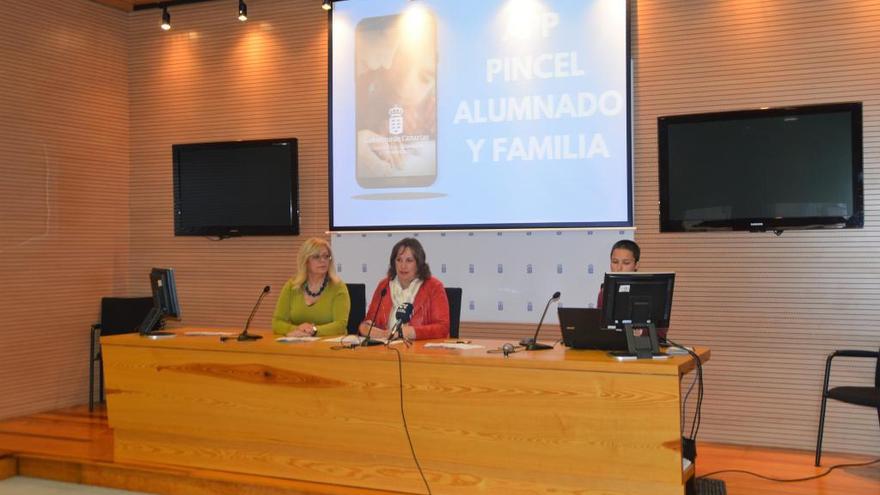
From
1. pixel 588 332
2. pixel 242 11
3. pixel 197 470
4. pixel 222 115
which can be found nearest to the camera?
pixel 588 332

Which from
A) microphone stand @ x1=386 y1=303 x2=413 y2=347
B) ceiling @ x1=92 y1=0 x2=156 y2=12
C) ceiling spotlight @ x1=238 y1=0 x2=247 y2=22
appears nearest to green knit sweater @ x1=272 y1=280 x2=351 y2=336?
microphone stand @ x1=386 y1=303 x2=413 y2=347

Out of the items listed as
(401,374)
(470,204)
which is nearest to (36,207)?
(470,204)

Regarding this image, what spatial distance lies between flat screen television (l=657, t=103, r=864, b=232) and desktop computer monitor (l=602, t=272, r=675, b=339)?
1753 millimetres

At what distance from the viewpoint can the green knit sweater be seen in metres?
5.04

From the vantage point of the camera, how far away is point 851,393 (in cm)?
464

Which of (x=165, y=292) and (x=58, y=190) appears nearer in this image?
(x=165, y=292)

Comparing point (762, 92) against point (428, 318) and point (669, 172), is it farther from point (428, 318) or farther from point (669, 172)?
point (428, 318)

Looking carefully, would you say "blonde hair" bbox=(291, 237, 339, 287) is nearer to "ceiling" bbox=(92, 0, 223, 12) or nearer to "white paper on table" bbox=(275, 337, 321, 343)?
"white paper on table" bbox=(275, 337, 321, 343)

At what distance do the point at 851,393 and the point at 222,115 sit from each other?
4905mm

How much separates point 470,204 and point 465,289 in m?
0.60

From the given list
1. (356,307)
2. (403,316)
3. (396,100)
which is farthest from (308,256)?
(396,100)

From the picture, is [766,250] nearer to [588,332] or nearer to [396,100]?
[588,332]

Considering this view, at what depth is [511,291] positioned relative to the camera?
5.92 metres

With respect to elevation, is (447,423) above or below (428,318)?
below
